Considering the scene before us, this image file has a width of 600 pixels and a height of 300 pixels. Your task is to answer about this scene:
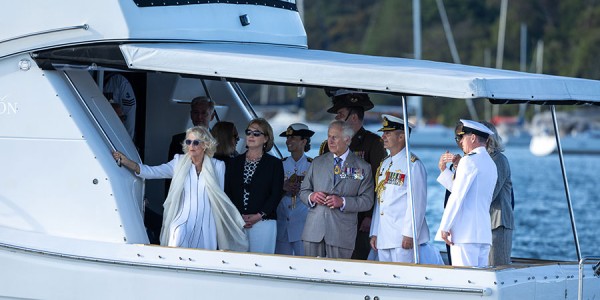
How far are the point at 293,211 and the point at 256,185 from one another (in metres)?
0.79

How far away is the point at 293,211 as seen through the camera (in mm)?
10258

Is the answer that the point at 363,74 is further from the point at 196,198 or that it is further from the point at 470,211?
the point at 196,198

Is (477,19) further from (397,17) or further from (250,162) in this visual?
(250,162)

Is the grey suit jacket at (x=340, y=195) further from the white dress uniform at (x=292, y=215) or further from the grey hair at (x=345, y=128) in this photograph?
the white dress uniform at (x=292, y=215)

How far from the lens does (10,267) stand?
9.32 m

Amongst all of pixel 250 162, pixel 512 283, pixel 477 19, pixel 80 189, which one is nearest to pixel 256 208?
pixel 250 162

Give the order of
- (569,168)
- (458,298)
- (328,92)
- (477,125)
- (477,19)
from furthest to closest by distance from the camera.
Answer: (477,19) → (569,168) → (328,92) → (477,125) → (458,298)

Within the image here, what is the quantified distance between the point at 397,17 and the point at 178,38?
62053 mm

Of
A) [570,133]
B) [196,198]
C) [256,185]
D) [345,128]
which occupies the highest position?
[570,133]

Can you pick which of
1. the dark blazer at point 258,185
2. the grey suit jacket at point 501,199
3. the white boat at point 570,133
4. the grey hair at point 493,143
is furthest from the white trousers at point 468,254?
the white boat at point 570,133

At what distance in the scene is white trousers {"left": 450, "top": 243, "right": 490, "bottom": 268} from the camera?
29.8 feet

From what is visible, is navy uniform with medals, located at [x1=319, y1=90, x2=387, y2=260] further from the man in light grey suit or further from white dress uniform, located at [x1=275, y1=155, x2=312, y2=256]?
the man in light grey suit

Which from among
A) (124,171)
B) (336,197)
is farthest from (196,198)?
(336,197)

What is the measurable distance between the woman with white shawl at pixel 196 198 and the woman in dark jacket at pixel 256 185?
0.45 ft
